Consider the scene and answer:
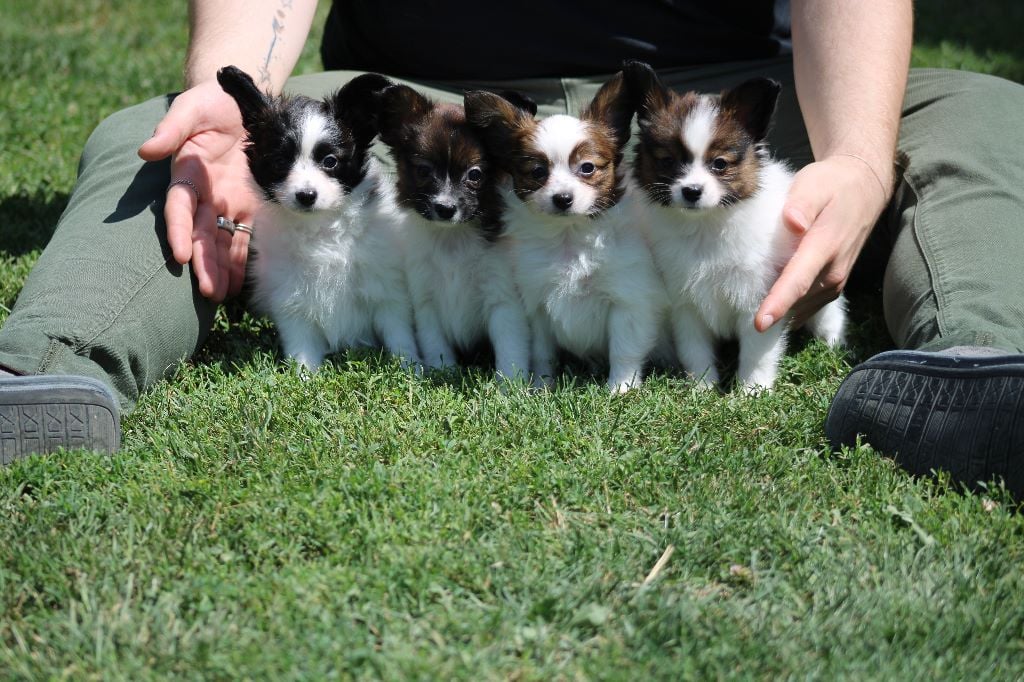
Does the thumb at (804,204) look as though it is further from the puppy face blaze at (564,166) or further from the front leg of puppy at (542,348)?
the front leg of puppy at (542,348)

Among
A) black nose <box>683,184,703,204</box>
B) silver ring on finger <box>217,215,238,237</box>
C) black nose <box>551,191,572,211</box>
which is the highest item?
black nose <box>683,184,703,204</box>

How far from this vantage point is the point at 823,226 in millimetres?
3955

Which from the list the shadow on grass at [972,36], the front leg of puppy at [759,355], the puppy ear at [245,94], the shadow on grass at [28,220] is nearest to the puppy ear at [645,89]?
the front leg of puppy at [759,355]

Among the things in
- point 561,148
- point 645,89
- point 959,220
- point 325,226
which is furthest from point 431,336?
point 959,220

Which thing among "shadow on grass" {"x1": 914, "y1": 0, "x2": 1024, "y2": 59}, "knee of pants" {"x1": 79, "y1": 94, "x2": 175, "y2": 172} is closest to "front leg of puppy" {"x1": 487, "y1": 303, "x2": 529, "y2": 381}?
"knee of pants" {"x1": 79, "y1": 94, "x2": 175, "y2": 172}

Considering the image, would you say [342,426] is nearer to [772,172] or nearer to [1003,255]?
[772,172]

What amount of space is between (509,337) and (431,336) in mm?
397

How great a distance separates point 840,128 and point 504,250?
149 cm

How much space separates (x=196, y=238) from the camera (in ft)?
14.7

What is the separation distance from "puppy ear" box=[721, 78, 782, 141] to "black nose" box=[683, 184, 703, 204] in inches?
13.4

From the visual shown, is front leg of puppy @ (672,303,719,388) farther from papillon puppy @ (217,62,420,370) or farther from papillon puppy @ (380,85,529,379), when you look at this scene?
papillon puppy @ (217,62,420,370)

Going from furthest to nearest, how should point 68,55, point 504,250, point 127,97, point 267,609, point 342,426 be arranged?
point 68,55 → point 127,97 → point 504,250 → point 342,426 → point 267,609

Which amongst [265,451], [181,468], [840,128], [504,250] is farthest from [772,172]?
[181,468]

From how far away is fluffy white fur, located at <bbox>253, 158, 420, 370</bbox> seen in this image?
4582 mm
